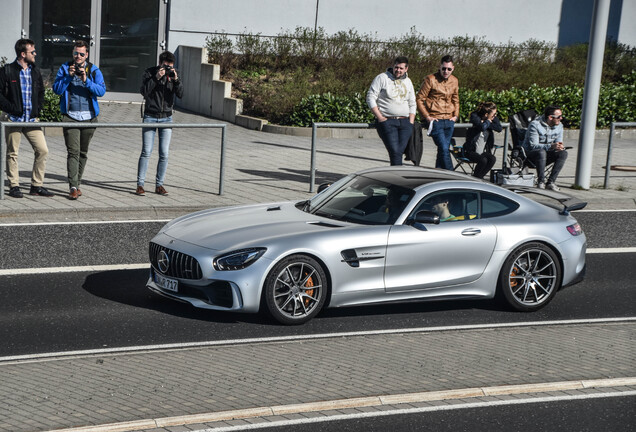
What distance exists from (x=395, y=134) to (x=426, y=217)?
19.6ft

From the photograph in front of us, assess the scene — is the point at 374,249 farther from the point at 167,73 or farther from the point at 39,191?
the point at 39,191

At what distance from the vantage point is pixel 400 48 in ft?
84.7

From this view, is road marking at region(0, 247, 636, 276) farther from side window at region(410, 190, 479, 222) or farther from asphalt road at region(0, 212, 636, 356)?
side window at region(410, 190, 479, 222)

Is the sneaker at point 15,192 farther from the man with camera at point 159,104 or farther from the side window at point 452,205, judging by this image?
the side window at point 452,205

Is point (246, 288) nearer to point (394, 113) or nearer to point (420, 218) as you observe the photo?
point (420, 218)

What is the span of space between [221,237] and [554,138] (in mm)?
9152

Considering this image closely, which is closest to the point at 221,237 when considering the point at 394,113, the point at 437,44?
the point at 394,113

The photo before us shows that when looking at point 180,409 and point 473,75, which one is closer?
point 180,409

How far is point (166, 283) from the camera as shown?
345 inches

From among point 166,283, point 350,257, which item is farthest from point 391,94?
point 166,283

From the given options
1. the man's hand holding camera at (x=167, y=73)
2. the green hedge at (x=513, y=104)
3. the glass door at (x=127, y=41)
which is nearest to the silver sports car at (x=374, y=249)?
the man's hand holding camera at (x=167, y=73)

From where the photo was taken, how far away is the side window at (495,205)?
9.53m

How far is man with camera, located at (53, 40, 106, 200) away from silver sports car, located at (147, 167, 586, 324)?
170 inches

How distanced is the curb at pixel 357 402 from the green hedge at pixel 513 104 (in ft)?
48.4
